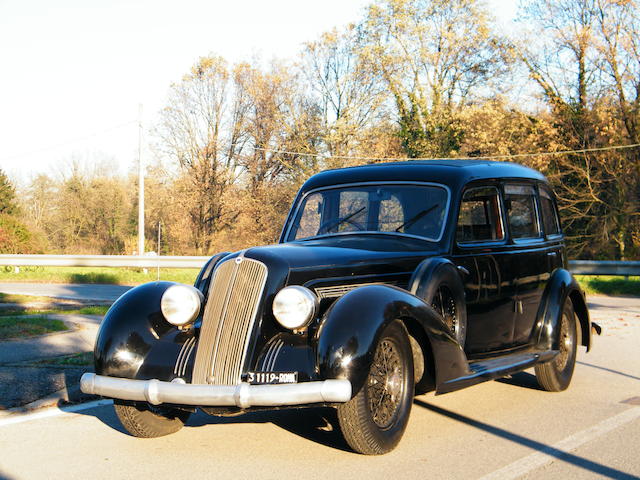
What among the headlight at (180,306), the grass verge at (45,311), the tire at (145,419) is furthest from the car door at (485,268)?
the grass verge at (45,311)

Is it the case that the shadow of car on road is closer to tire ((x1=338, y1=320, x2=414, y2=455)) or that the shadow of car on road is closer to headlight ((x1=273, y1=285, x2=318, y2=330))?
tire ((x1=338, y1=320, x2=414, y2=455))

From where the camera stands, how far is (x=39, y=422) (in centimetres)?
596

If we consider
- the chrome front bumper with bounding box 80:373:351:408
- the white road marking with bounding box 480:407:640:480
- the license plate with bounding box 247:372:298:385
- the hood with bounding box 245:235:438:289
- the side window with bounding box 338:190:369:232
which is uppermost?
the side window with bounding box 338:190:369:232

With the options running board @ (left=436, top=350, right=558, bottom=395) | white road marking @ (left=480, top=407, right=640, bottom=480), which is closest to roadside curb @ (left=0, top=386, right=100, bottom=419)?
running board @ (left=436, top=350, right=558, bottom=395)

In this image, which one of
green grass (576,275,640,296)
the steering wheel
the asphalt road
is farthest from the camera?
green grass (576,275,640,296)

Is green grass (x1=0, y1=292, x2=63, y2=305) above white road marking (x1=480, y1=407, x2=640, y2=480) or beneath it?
above

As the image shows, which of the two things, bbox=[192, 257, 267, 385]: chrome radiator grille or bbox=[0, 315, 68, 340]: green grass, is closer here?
bbox=[192, 257, 267, 385]: chrome radiator grille

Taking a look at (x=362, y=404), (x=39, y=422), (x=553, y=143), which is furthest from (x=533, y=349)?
(x=553, y=143)

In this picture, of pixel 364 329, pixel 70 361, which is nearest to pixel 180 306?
pixel 364 329

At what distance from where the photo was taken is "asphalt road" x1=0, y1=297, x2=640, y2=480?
4648mm

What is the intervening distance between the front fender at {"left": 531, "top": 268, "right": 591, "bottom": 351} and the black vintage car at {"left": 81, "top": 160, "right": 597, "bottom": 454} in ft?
0.05

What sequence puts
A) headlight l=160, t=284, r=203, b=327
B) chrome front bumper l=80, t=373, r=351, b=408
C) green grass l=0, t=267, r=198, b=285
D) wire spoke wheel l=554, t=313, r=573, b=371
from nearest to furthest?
chrome front bumper l=80, t=373, r=351, b=408
headlight l=160, t=284, r=203, b=327
wire spoke wheel l=554, t=313, r=573, b=371
green grass l=0, t=267, r=198, b=285

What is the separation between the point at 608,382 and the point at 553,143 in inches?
948

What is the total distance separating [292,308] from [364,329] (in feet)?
1.57
